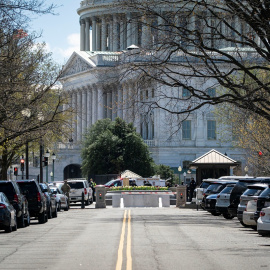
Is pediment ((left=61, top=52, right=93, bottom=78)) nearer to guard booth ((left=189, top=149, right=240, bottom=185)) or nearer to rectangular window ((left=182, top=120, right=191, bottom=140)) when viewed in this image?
rectangular window ((left=182, top=120, right=191, bottom=140))

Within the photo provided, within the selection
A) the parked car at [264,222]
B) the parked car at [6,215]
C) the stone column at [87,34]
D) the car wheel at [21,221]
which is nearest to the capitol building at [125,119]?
the stone column at [87,34]

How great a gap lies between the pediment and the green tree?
39113mm

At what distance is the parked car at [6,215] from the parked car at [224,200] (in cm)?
1183

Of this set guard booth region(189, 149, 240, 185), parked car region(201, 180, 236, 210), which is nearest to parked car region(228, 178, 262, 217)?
parked car region(201, 180, 236, 210)

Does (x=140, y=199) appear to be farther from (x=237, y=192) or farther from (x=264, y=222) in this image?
(x=264, y=222)

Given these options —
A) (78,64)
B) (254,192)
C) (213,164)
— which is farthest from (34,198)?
(78,64)

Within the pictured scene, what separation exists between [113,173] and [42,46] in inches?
1634

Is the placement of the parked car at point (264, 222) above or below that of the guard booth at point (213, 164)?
below

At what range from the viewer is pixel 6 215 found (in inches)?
1080

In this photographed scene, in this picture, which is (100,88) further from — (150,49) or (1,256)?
(1,256)

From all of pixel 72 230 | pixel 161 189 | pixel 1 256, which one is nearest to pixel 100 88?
pixel 161 189

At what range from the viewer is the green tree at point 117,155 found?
93.3m

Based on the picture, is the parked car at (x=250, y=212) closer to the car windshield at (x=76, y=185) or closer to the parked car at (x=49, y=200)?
Result: the parked car at (x=49, y=200)

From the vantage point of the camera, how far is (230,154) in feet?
392
